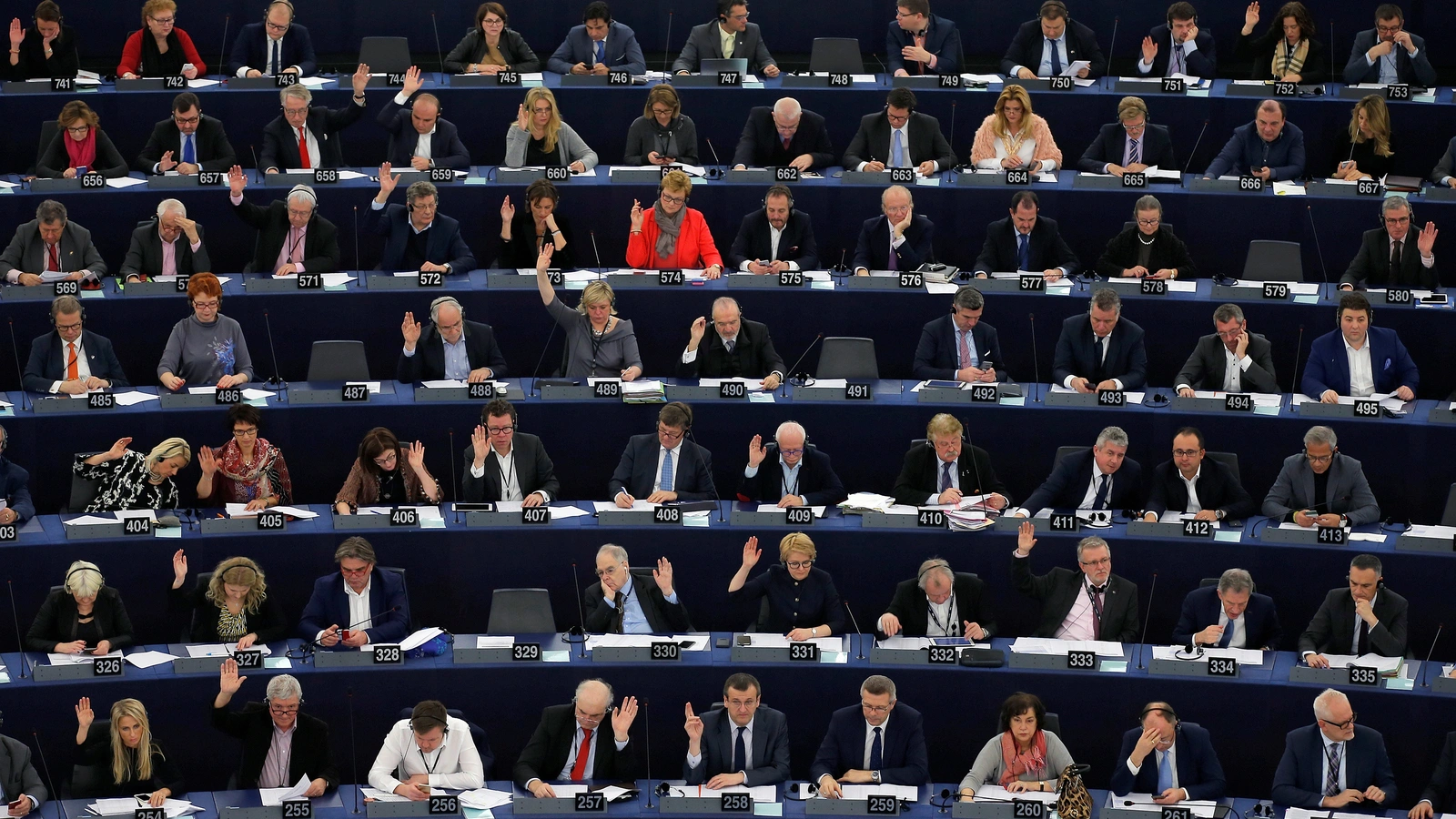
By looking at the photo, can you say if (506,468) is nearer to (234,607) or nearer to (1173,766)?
(234,607)

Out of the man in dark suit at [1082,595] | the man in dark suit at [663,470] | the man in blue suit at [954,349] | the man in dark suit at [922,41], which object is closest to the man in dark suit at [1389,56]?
the man in dark suit at [922,41]

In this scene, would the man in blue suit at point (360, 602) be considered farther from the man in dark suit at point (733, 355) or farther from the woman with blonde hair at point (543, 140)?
the woman with blonde hair at point (543, 140)

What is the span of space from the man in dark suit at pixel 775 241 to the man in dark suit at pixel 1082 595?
8.38 ft

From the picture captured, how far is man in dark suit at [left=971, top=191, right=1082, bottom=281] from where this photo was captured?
11023 mm

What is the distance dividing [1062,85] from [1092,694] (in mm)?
4589

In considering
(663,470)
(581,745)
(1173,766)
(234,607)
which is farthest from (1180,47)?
(234,607)

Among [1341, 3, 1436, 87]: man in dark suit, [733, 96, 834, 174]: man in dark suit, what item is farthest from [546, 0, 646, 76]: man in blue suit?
[1341, 3, 1436, 87]: man in dark suit

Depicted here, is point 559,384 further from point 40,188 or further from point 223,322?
point 40,188

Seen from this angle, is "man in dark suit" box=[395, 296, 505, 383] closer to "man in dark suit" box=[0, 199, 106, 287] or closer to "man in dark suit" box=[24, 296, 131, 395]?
"man in dark suit" box=[24, 296, 131, 395]

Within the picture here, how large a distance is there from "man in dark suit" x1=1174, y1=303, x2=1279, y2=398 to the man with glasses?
71 cm

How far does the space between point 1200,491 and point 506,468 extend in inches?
129

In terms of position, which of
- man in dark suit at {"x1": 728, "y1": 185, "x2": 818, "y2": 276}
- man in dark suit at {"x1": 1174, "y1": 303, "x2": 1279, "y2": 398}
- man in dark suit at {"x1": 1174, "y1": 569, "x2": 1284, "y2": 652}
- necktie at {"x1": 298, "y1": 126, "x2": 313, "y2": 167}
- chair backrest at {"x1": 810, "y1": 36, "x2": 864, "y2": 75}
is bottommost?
man in dark suit at {"x1": 1174, "y1": 569, "x2": 1284, "y2": 652}

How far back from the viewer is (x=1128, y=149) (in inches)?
459

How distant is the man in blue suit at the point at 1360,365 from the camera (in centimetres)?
1025
